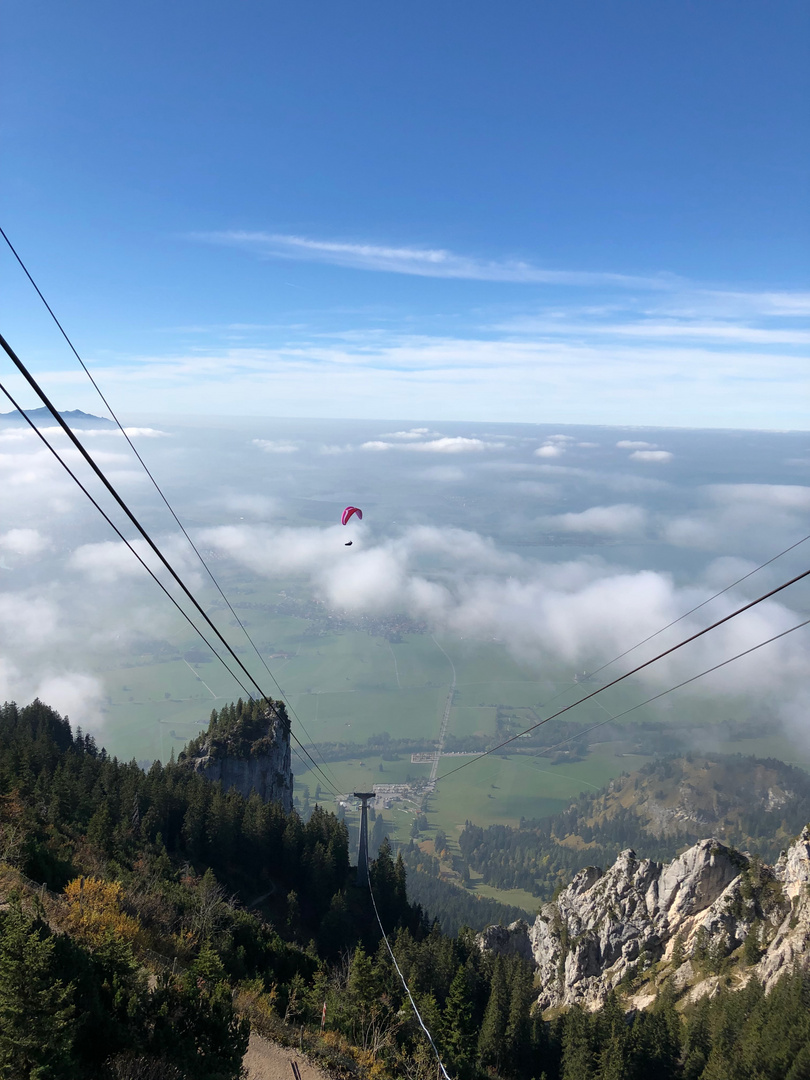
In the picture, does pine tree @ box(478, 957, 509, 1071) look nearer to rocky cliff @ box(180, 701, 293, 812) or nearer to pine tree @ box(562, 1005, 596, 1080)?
pine tree @ box(562, 1005, 596, 1080)

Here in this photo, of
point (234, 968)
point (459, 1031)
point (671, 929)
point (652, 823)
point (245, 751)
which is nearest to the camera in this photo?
point (234, 968)

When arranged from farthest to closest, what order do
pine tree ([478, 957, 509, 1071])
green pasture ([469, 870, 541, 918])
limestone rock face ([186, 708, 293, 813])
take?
green pasture ([469, 870, 541, 918]) → limestone rock face ([186, 708, 293, 813]) → pine tree ([478, 957, 509, 1071])

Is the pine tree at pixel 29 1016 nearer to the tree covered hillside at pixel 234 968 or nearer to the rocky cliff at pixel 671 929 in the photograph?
the tree covered hillside at pixel 234 968

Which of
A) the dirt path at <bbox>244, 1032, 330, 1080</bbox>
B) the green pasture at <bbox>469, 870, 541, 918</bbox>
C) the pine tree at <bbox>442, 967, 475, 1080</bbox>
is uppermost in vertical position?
the dirt path at <bbox>244, 1032, 330, 1080</bbox>

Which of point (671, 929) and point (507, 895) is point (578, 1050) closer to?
point (671, 929)

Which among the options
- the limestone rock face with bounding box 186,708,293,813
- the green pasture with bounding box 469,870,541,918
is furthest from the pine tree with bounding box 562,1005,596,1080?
the green pasture with bounding box 469,870,541,918

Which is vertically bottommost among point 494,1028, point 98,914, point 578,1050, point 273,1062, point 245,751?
point 578,1050

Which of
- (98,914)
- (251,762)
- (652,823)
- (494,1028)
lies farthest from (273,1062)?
(652,823)
